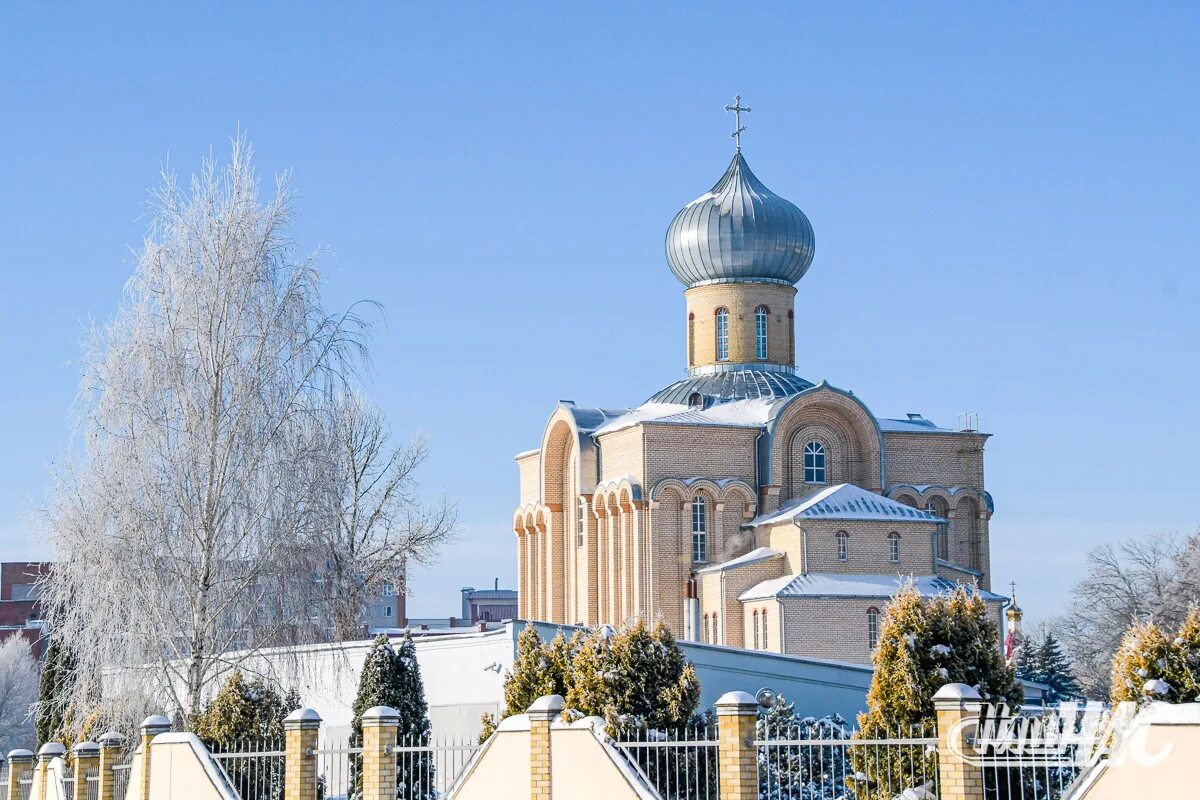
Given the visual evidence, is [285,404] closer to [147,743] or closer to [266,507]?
[266,507]

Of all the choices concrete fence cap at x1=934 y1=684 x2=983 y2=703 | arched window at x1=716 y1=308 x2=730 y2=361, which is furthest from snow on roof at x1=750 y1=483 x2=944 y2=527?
concrete fence cap at x1=934 y1=684 x2=983 y2=703

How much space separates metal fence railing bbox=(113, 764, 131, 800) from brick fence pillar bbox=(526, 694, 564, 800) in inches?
267

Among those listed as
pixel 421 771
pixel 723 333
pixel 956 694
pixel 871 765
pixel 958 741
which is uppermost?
pixel 723 333

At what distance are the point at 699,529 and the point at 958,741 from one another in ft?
78.6

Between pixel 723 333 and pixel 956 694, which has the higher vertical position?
pixel 723 333

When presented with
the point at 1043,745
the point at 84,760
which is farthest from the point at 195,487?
the point at 1043,745

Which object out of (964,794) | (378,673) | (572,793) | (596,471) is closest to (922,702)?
(572,793)

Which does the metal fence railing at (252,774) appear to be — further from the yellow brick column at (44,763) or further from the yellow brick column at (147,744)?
the yellow brick column at (44,763)

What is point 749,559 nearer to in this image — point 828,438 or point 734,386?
point 828,438

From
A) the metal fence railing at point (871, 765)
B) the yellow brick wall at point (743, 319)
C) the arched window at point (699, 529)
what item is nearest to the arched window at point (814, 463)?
the arched window at point (699, 529)

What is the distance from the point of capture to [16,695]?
53625 millimetres

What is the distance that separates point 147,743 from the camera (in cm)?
1692

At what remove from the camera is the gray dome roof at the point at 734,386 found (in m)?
36.4

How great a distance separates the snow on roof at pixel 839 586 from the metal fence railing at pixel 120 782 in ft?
50.5
